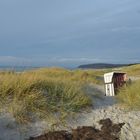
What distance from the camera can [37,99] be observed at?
9.84 metres

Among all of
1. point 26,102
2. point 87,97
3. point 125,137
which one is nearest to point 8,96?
point 26,102

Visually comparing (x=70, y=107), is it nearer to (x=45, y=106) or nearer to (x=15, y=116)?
(x=45, y=106)

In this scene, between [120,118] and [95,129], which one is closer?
[95,129]

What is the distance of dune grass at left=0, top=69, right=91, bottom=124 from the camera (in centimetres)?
938

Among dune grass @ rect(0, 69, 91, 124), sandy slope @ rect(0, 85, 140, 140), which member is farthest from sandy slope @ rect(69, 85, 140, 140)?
dune grass @ rect(0, 69, 91, 124)

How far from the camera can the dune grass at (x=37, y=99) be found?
30.8 feet

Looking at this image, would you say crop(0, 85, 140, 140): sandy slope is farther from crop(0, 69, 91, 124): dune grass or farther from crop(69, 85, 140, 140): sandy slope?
crop(0, 69, 91, 124): dune grass

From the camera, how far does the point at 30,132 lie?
8797mm

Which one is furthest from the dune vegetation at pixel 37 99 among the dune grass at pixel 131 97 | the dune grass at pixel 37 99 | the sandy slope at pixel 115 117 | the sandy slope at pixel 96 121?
the dune grass at pixel 131 97

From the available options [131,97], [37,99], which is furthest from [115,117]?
[37,99]

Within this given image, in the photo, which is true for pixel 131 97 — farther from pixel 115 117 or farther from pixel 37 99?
pixel 37 99

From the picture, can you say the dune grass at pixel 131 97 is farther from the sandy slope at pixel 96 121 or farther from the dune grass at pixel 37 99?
the dune grass at pixel 37 99

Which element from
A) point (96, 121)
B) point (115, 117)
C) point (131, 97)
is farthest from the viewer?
point (131, 97)

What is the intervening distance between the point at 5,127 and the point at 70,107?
5.90 ft
